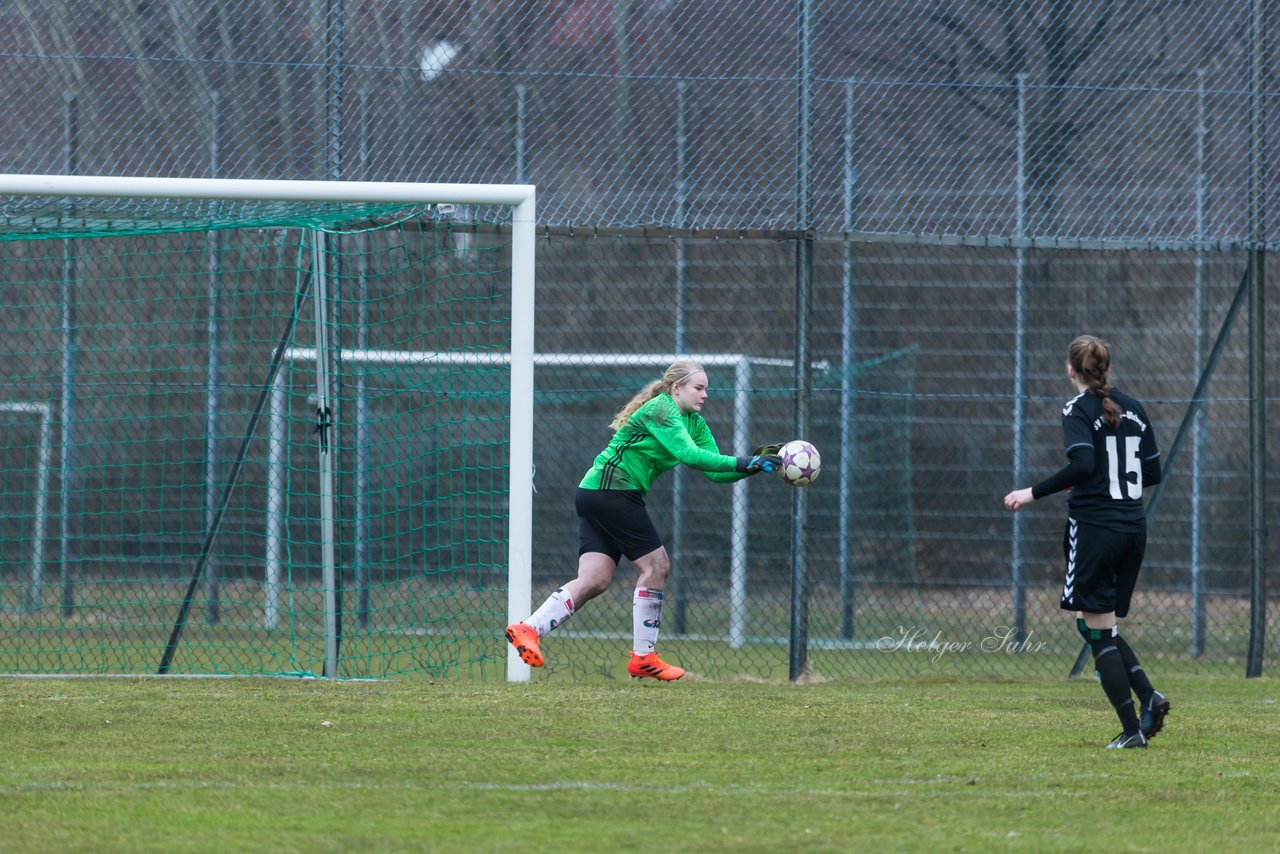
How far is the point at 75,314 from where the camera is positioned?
13453mm

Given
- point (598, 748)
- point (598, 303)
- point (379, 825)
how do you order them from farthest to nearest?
point (598, 303) < point (598, 748) < point (379, 825)

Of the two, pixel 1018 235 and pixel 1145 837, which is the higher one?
pixel 1018 235

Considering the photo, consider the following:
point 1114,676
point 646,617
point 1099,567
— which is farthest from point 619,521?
point 1114,676

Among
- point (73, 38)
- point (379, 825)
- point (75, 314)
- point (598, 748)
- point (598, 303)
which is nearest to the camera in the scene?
point (379, 825)

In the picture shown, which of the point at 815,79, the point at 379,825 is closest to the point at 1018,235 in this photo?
the point at 815,79

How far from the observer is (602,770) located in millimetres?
5805

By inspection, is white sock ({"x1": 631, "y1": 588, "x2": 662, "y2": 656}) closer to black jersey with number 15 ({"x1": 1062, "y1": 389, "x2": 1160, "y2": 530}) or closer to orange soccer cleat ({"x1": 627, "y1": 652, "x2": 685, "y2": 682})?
orange soccer cleat ({"x1": 627, "y1": 652, "x2": 685, "y2": 682})

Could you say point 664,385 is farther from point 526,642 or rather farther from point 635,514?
point 526,642

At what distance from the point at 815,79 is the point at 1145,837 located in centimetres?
650

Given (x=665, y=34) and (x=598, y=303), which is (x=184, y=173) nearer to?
(x=665, y=34)

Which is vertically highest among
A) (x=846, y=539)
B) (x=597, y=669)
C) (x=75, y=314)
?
(x=75, y=314)

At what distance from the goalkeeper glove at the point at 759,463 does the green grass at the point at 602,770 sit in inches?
46.8

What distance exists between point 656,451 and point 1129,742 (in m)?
3.00

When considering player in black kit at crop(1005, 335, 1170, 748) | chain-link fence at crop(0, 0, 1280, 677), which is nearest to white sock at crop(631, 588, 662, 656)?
chain-link fence at crop(0, 0, 1280, 677)
